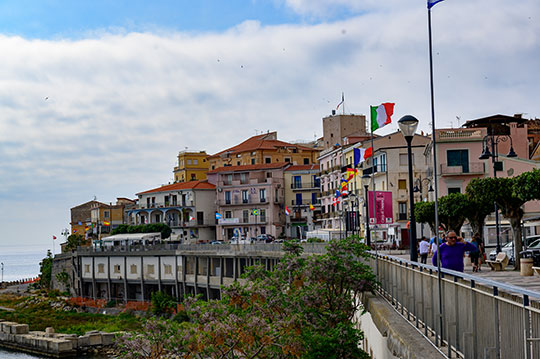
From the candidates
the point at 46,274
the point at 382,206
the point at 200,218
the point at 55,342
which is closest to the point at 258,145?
the point at 200,218

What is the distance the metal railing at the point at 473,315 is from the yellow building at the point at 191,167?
113 m

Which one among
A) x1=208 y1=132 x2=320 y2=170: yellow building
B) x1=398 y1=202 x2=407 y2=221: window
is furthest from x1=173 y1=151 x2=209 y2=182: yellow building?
x1=398 y1=202 x2=407 y2=221: window

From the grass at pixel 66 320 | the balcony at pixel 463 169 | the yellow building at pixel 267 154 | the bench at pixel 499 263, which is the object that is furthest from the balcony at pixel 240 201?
the bench at pixel 499 263

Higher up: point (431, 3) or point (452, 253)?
point (431, 3)

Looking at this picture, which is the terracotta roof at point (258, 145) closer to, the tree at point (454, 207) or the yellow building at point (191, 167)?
the yellow building at point (191, 167)

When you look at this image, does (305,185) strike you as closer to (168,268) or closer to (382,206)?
(168,268)

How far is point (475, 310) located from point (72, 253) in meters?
82.4

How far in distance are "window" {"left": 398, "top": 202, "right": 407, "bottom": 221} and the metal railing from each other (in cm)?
5408

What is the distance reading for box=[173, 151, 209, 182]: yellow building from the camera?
4953 inches

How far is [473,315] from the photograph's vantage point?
8047mm

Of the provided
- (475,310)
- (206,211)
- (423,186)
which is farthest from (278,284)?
(206,211)

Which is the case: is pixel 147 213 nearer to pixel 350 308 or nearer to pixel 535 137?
pixel 535 137

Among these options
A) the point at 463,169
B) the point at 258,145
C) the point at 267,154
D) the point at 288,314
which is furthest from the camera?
the point at 258,145

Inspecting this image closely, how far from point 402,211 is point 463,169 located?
8.51 meters
